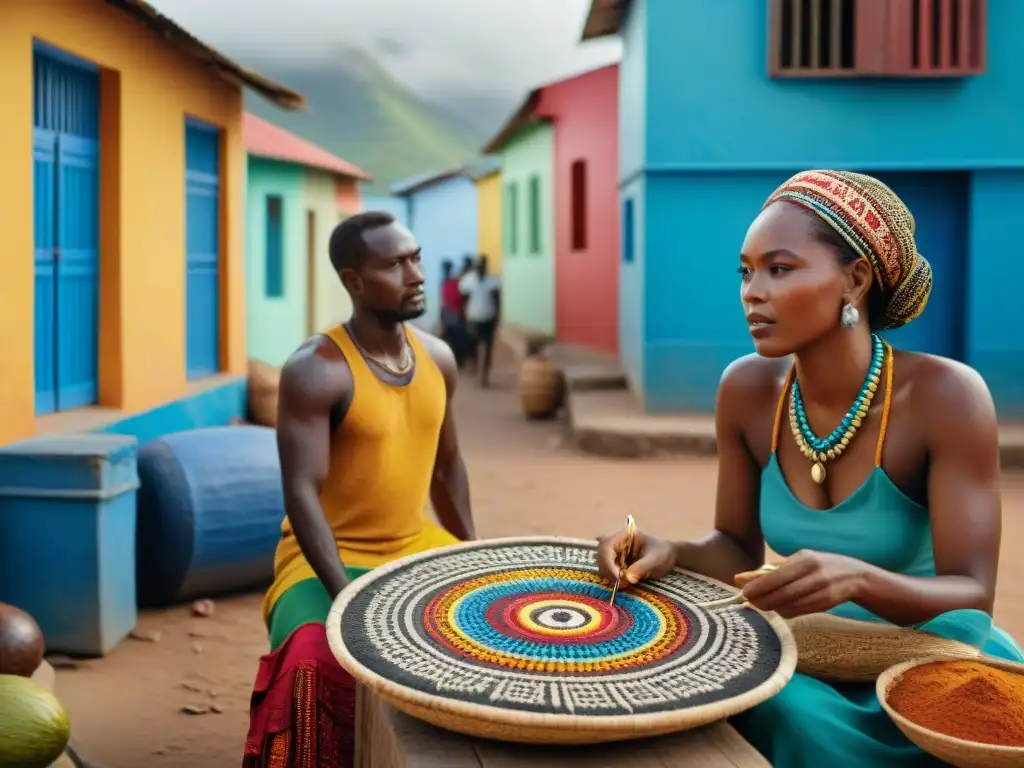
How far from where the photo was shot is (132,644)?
16.4 feet

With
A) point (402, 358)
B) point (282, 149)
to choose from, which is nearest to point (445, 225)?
point (282, 149)

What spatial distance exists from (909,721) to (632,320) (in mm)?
10492

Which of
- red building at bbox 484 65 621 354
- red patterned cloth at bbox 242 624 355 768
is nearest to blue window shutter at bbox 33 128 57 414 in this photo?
red patterned cloth at bbox 242 624 355 768

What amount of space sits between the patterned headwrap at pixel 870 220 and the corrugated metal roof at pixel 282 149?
46.2 ft

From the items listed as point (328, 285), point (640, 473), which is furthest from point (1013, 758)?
point (328, 285)

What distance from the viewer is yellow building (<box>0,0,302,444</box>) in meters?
5.75

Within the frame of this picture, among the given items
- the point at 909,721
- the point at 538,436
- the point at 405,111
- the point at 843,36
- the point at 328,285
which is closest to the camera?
the point at 909,721

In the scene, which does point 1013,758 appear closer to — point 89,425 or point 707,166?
point 89,425

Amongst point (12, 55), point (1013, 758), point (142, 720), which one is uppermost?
point (12, 55)

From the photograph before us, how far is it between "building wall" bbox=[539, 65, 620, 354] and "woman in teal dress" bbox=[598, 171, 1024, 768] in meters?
12.8

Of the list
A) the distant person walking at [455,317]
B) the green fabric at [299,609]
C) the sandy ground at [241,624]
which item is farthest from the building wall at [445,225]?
the green fabric at [299,609]

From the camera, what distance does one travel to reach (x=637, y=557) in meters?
2.24

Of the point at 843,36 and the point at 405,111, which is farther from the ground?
the point at 405,111

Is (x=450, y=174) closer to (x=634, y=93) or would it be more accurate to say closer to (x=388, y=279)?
(x=634, y=93)
